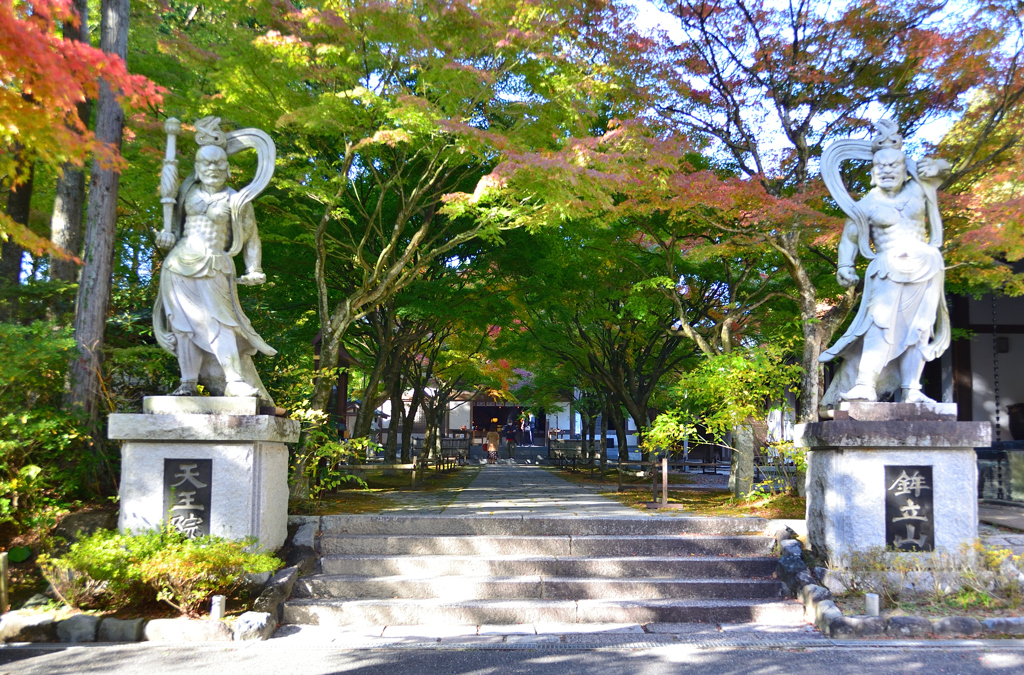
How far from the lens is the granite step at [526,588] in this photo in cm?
718

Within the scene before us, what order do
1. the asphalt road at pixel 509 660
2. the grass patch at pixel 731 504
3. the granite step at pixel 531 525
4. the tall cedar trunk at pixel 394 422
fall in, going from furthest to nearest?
the tall cedar trunk at pixel 394 422
the grass patch at pixel 731 504
the granite step at pixel 531 525
the asphalt road at pixel 509 660

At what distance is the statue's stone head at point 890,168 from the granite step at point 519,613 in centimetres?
444


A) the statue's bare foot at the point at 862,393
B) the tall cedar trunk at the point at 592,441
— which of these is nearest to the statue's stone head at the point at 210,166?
the statue's bare foot at the point at 862,393

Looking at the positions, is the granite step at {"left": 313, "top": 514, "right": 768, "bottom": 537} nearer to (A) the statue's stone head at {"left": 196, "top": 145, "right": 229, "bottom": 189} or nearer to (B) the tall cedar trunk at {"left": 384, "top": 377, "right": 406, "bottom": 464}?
(A) the statue's stone head at {"left": 196, "top": 145, "right": 229, "bottom": 189}

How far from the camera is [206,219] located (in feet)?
24.4

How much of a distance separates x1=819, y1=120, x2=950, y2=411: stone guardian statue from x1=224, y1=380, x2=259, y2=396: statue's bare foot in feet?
20.2

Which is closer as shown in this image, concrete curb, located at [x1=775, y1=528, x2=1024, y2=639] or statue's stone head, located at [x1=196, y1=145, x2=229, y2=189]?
concrete curb, located at [x1=775, y1=528, x2=1024, y2=639]

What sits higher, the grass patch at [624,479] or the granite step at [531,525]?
the granite step at [531,525]

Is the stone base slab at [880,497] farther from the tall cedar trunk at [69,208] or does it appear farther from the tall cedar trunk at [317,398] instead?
the tall cedar trunk at [69,208]

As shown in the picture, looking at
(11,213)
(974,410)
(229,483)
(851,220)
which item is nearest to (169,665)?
(229,483)

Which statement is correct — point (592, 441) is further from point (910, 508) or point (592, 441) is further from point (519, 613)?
point (519, 613)

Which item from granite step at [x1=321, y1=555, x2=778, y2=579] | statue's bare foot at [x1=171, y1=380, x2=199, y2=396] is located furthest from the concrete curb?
statue's bare foot at [x1=171, y1=380, x2=199, y2=396]

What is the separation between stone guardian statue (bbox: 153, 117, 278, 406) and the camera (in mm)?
7301

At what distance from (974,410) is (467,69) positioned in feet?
49.0
